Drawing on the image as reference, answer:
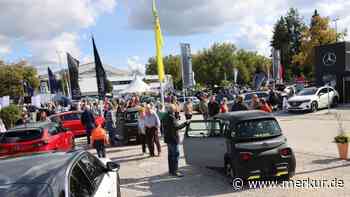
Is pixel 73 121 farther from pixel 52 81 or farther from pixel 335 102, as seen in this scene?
pixel 335 102

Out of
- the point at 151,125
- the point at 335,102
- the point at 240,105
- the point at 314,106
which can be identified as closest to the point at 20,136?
the point at 151,125

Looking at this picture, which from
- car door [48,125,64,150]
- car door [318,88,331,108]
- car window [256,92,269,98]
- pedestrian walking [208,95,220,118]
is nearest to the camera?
car door [48,125,64,150]

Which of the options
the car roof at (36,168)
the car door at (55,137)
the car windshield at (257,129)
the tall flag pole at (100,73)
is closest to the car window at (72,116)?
the tall flag pole at (100,73)

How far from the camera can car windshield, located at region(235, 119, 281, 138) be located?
7871 mm

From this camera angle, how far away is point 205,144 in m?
8.78

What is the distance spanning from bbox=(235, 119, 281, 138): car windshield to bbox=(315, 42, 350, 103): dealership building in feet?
71.1

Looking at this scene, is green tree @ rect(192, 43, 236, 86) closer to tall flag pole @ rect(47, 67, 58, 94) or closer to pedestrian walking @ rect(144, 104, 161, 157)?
tall flag pole @ rect(47, 67, 58, 94)

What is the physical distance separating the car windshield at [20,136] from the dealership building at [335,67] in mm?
22551

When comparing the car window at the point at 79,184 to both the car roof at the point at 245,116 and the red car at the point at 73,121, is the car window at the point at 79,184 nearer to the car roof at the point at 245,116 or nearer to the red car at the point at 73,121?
the car roof at the point at 245,116

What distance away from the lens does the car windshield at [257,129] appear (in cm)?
787

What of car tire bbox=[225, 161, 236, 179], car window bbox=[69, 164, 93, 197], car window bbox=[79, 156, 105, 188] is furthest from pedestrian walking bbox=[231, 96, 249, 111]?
car window bbox=[69, 164, 93, 197]

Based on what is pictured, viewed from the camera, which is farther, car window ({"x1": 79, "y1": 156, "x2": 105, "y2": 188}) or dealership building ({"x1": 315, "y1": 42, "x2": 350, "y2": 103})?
dealership building ({"x1": 315, "y1": 42, "x2": 350, "y2": 103})

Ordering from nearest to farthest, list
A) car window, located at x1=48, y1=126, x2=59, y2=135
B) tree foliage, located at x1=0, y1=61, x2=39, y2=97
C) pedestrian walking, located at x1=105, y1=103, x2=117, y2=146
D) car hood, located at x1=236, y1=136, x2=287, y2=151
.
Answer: car hood, located at x1=236, y1=136, x2=287, y2=151 < car window, located at x1=48, y1=126, x2=59, y2=135 < pedestrian walking, located at x1=105, y1=103, x2=117, y2=146 < tree foliage, located at x1=0, y1=61, x2=39, y2=97

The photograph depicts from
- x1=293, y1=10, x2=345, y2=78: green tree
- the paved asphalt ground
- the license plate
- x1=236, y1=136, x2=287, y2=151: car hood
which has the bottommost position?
the paved asphalt ground
